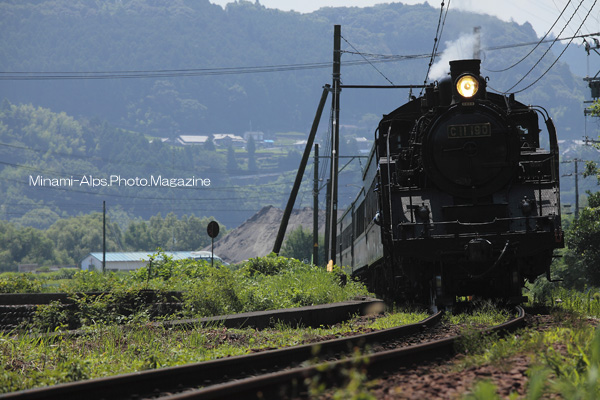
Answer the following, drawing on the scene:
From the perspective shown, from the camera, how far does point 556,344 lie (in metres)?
6.40

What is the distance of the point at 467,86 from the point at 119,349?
6202mm

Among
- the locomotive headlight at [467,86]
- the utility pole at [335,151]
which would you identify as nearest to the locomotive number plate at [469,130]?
the locomotive headlight at [467,86]

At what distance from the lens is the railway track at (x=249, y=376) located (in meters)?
4.64

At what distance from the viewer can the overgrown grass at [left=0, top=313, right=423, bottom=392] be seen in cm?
601

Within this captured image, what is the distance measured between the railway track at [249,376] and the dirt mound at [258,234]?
415 feet

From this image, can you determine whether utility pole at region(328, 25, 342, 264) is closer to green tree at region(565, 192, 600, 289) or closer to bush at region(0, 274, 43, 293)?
bush at region(0, 274, 43, 293)

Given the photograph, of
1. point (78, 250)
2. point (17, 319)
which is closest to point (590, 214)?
point (17, 319)

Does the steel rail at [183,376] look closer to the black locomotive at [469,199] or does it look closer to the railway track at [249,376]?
the railway track at [249,376]

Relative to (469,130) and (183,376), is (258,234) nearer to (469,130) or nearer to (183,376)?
(469,130)

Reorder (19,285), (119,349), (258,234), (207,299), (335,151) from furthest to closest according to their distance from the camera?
1. (258,234)
2. (335,151)
3. (19,285)
4. (207,299)
5. (119,349)

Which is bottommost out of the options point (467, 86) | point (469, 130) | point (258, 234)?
point (258, 234)

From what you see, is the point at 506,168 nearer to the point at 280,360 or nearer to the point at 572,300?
the point at 572,300

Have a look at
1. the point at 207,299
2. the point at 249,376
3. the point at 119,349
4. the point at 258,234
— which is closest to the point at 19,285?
the point at 207,299

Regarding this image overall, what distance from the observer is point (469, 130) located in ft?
34.7
